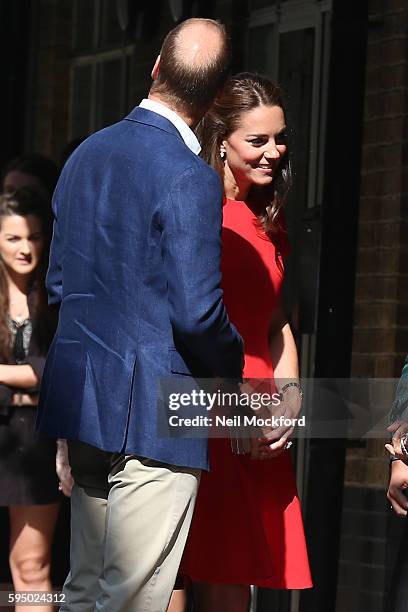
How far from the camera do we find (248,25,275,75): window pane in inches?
231

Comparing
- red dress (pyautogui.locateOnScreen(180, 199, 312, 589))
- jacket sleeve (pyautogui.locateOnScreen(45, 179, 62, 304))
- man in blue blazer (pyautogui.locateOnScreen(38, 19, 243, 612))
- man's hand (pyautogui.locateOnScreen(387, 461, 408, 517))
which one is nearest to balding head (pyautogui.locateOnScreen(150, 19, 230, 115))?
man in blue blazer (pyautogui.locateOnScreen(38, 19, 243, 612))

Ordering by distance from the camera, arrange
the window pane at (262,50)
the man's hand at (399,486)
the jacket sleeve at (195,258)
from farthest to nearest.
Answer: the window pane at (262,50), the man's hand at (399,486), the jacket sleeve at (195,258)

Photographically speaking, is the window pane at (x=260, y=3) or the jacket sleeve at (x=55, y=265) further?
the window pane at (x=260, y=3)

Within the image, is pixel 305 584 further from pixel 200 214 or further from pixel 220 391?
pixel 200 214

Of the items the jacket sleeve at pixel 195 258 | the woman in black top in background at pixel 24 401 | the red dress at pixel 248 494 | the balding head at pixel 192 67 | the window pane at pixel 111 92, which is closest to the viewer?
the jacket sleeve at pixel 195 258

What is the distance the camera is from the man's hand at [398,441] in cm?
352

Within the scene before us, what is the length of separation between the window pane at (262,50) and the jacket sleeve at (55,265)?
2398mm

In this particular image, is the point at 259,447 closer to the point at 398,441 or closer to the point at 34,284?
the point at 398,441

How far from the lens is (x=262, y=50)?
5.94m

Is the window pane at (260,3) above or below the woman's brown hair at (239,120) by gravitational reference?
above

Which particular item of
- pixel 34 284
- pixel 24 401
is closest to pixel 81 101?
pixel 34 284

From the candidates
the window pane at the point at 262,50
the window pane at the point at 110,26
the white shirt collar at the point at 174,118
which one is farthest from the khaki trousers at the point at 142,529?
the window pane at the point at 110,26

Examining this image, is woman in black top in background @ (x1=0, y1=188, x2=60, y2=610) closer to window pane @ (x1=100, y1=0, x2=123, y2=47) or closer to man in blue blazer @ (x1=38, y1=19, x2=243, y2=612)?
man in blue blazer @ (x1=38, y1=19, x2=243, y2=612)

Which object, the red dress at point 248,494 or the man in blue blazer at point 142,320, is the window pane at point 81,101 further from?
the man in blue blazer at point 142,320
